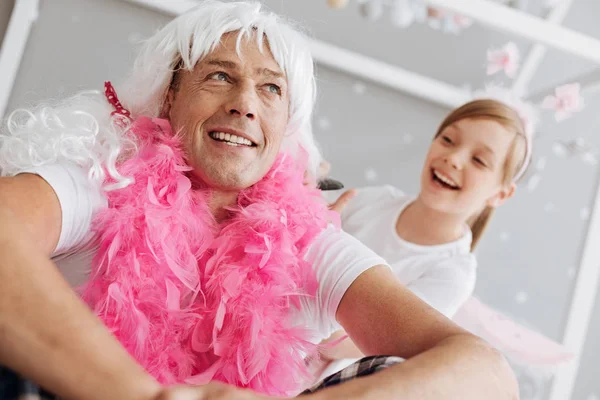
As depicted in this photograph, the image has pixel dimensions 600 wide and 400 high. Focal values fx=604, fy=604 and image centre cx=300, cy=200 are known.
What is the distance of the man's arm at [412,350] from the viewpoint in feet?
2.54

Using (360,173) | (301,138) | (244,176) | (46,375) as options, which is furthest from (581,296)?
(46,375)

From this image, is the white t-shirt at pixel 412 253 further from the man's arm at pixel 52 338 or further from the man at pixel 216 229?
the man's arm at pixel 52 338

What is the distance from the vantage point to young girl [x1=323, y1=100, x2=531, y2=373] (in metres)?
1.77

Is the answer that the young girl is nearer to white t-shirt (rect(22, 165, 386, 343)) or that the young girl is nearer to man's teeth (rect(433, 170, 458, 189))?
man's teeth (rect(433, 170, 458, 189))

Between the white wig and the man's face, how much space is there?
26 mm

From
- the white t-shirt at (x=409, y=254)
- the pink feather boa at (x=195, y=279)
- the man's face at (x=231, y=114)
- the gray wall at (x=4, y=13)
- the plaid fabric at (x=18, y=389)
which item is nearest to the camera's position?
the plaid fabric at (x=18, y=389)

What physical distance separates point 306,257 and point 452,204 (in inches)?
29.6

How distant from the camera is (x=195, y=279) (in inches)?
44.5

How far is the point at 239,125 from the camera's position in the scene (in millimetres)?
1174

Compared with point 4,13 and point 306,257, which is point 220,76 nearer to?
point 306,257

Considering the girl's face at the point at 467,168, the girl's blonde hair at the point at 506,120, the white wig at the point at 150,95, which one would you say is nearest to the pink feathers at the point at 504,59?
the girl's blonde hair at the point at 506,120

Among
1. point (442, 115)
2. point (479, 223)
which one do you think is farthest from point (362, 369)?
A: point (442, 115)

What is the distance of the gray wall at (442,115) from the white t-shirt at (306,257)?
3.60ft

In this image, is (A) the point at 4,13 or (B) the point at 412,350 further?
(A) the point at 4,13
